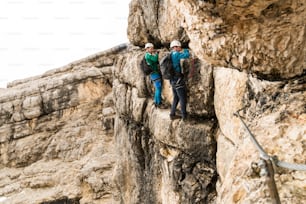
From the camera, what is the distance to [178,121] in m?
11.1

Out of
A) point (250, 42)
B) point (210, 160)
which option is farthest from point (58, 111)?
point (250, 42)

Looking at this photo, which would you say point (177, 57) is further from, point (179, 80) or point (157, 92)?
point (157, 92)

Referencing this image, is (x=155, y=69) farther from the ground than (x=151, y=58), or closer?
closer

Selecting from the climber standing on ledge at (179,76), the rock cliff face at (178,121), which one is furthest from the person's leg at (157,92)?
the climber standing on ledge at (179,76)

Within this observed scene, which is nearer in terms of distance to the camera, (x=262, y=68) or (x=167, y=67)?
(x=262, y=68)

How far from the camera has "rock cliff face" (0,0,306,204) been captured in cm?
463

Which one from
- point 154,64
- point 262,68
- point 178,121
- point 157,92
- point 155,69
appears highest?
point 262,68

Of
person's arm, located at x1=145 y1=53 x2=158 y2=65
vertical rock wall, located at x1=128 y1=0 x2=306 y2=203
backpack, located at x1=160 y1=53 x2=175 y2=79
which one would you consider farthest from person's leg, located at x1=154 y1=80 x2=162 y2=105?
vertical rock wall, located at x1=128 y1=0 x2=306 y2=203

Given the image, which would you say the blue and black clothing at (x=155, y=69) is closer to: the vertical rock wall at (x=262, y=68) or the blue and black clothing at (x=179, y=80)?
the blue and black clothing at (x=179, y=80)

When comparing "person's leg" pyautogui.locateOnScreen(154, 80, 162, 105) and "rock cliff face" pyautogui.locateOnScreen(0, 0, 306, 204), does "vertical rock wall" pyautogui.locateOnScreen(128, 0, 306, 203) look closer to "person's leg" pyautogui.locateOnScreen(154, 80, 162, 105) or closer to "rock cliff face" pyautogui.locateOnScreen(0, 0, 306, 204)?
"rock cliff face" pyautogui.locateOnScreen(0, 0, 306, 204)

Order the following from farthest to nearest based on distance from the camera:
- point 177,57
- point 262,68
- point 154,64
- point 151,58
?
point 154,64 < point 151,58 < point 177,57 < point 262,68

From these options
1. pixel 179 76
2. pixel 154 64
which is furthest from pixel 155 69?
pixel 179 76

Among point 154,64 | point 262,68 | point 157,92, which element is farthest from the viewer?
point 157,92

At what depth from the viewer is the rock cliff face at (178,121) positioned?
463cm
